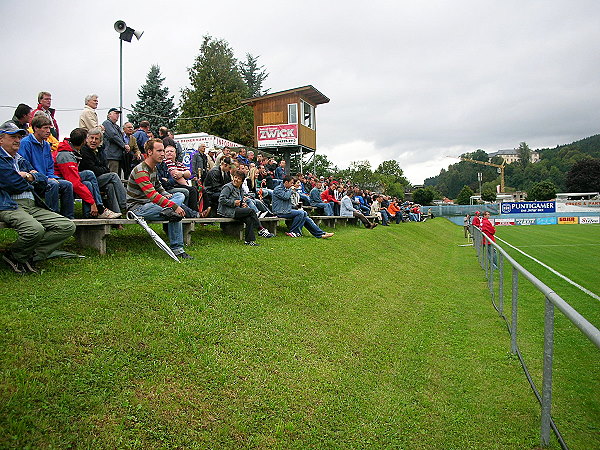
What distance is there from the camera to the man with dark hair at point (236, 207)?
10.2m

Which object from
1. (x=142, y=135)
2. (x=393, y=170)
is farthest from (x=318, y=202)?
(x=393, y=170)

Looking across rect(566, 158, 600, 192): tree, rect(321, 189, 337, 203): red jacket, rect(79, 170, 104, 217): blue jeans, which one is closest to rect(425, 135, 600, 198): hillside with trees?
rect(566, 158, 600, 192): tree

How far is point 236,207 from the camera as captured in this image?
34.0 ft

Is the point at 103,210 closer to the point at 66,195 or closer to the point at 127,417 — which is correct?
the point at 66,195

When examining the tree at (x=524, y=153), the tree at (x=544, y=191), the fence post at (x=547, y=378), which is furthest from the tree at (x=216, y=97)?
the tree at (x=524, y=153)

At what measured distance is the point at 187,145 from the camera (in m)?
27.5

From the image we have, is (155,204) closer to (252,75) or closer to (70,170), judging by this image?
(70,170)

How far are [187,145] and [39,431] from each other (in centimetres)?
2554

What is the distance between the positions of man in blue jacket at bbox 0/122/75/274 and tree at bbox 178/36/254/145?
135 ft

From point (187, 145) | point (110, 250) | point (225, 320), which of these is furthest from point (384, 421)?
point (187, 145)

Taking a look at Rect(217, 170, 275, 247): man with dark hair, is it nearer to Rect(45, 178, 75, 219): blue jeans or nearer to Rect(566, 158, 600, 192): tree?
Rect(45, 178, 75, 219): blue jeans

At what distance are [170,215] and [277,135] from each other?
30705 millimetres

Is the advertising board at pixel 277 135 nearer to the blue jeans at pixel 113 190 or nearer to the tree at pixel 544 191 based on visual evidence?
the blue jeans at pixel 113 190

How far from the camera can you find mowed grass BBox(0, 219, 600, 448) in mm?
3656
